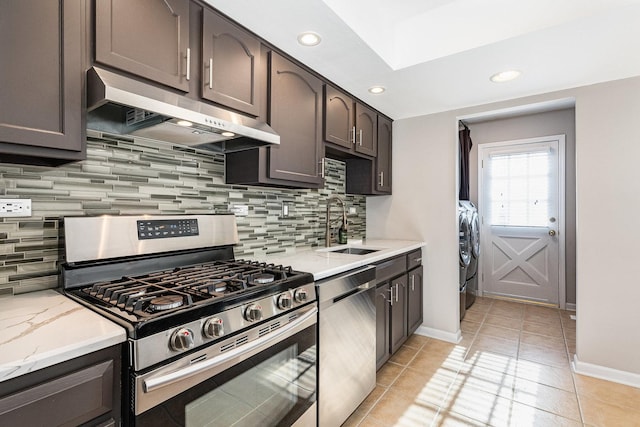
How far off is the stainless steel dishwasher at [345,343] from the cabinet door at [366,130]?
1.23 metres

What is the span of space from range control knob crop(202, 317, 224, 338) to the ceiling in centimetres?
142

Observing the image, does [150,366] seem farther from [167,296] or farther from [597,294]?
[597,294]

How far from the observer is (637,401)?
2.07 meters

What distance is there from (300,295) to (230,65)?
1198 mm

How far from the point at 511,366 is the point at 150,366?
269 centimetres

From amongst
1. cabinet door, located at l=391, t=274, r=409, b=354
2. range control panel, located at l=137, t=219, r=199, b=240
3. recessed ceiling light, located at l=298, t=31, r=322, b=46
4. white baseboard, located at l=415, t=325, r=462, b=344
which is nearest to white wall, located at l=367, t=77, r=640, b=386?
white baseboard, located at l=415, t=325, r=462, b=344

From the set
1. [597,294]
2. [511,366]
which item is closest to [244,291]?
[511,366]

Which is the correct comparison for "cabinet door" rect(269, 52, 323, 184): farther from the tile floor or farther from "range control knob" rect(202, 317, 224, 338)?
the tile floor

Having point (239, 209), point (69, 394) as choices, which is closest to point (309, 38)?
point (239, 209)

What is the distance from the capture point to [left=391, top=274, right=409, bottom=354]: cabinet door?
8.07 ft

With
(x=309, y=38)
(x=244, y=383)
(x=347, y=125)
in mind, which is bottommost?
(x=244, y=383)

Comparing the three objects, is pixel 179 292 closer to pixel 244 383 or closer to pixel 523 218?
pixel 244 383

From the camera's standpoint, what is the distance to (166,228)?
1605 millimetres

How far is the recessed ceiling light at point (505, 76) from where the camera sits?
7.33 ft
